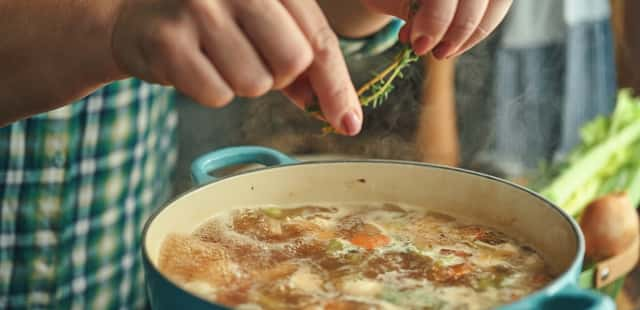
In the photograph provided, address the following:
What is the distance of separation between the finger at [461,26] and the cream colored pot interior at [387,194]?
17 cm

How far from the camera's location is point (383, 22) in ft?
5.18

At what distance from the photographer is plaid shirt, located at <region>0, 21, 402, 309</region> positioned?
5.37 feet

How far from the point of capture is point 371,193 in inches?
41.9

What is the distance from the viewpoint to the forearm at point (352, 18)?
1.49m

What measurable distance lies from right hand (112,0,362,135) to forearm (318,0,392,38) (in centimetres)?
76

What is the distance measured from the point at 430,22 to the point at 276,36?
0.29m

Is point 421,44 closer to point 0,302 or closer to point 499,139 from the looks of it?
point 0,302

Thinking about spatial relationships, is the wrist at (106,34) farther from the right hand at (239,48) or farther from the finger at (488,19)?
the finger at (488,19)

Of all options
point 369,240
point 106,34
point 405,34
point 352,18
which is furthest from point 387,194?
point 352,18

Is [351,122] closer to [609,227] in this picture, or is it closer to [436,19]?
[436,19]

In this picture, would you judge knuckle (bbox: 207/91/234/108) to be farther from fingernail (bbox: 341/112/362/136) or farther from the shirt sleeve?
the shirt sleeve

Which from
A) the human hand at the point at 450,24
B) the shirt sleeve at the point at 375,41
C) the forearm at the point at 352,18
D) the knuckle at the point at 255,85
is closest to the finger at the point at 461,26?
the human hand at the point at 450,24

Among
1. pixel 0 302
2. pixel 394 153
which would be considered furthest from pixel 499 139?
pixel 0 302

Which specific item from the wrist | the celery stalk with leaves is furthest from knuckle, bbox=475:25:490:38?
the celery stalk with leaves
